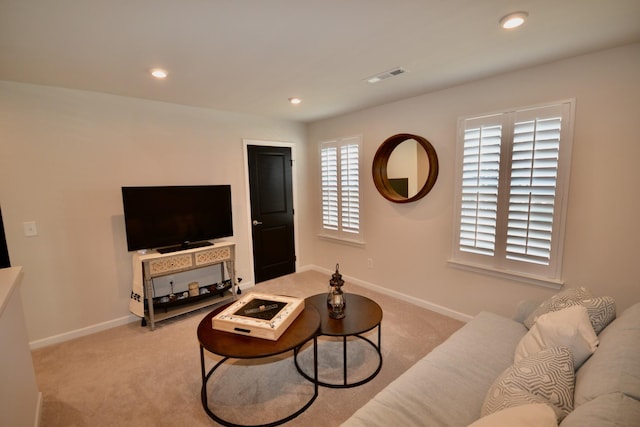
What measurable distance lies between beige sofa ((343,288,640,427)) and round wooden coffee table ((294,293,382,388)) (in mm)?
554

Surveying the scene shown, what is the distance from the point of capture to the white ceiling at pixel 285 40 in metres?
1.51

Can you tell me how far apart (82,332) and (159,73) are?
8.75 feet

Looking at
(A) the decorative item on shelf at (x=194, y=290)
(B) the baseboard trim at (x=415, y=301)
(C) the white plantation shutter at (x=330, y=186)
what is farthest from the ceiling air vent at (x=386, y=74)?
(A) the decorative item on shelf at (x=194, y=290)

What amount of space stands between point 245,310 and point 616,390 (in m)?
1.90

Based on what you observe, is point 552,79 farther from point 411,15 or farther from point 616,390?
point 616,390

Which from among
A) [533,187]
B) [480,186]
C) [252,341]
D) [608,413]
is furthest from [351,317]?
[533,187]

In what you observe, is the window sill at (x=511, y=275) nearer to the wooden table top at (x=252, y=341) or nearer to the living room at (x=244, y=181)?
the living room at (x=244, y=181)

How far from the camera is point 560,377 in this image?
114 centimetres

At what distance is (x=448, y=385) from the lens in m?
1.43

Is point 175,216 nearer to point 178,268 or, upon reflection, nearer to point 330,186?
point 178,268

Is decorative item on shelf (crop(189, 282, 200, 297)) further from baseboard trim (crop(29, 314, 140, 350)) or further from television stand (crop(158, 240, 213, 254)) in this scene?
baseboard trim (crop(29, 314, 140, 350))

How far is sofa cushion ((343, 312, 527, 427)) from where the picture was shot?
1245 millimetres

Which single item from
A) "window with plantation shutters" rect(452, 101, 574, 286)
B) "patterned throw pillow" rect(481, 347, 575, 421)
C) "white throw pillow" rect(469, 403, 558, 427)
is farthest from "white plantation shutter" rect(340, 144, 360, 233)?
"white throw pillow" rect(469, 403, 558, 427)

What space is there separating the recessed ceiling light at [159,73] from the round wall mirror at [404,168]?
2.35 metres
